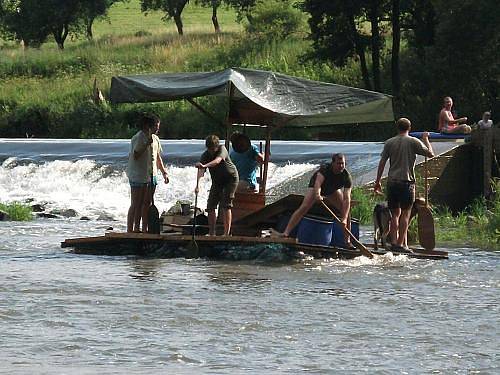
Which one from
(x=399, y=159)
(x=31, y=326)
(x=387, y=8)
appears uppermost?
(x=387, y=8)

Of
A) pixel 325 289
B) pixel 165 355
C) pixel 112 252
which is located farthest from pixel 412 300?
pixel 112 252

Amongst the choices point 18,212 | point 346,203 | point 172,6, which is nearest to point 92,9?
point 172,6

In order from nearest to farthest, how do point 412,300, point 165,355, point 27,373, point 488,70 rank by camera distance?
point 27,373 → point 165,355 → point 412,300 → point 488,70

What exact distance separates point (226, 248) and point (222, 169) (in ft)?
3.12

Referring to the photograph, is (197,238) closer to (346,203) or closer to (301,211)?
(301,211)

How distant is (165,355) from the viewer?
1045cm

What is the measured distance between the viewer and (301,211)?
53.7 feet

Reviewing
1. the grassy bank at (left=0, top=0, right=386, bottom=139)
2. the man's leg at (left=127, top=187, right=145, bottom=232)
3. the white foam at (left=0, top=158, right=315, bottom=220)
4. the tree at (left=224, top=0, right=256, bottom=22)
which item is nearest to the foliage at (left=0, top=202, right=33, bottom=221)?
the white foam at (left=0, top=158, right=315, bottom=220)

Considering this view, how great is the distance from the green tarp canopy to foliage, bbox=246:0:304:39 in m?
44.4

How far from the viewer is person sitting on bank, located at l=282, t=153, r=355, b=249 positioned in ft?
53.3

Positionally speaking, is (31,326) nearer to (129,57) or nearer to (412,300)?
(412,300)

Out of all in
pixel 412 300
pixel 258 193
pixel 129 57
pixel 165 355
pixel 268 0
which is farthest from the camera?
pixel 268 0

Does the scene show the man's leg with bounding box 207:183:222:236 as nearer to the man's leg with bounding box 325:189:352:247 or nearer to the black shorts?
the man's leg with bounding box 325:189:352:247

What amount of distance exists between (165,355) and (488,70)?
97.0ft
